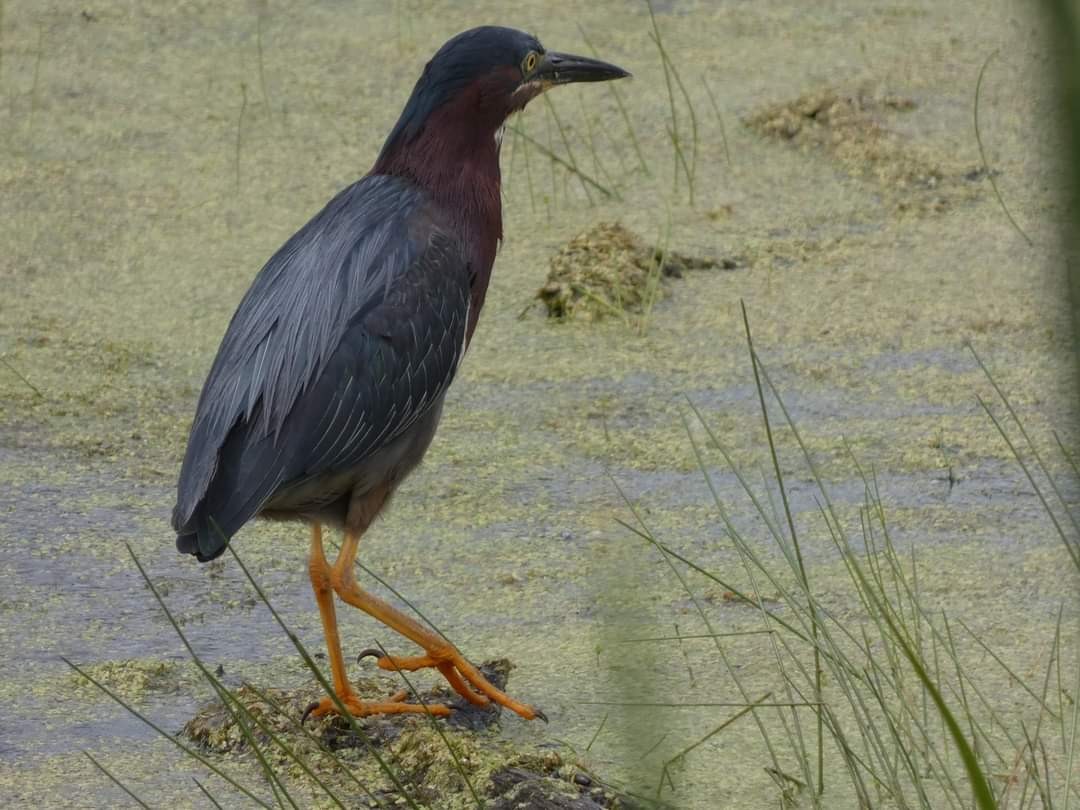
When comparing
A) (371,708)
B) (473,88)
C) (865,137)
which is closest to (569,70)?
(473,88)

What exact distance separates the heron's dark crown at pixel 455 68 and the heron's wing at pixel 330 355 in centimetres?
12

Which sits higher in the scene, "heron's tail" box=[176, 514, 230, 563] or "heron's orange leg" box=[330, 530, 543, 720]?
"heron's tail" box=[176, 514, 230, 563]

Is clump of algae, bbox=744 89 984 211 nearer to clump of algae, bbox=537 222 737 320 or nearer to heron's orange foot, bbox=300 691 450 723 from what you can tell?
clump of algae, bbox=537 222 737 320

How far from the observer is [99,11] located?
580cm

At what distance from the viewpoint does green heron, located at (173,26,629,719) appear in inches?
96.9

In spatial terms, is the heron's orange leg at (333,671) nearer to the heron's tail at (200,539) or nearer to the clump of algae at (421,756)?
the clump of algae at (421,756)

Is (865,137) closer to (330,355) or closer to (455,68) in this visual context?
(455,68)

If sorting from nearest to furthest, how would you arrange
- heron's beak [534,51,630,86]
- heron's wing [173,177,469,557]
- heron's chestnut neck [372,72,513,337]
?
1. heron's wing [173,177,469,557]
2. heron's chestnut neck [372,72,513,337]
3. heron's beak [534,51,630,86]

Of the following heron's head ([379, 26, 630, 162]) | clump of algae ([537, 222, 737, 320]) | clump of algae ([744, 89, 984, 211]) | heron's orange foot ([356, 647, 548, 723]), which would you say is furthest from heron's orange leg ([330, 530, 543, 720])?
clump of algae ([744, 89, 984, 211])

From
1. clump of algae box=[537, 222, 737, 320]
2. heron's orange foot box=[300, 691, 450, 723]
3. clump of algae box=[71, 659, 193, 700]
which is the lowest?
clump of algae box=[71, 659, 193, 700]

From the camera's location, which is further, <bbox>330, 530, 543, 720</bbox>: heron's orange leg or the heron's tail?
<bbox>330, 530, 543, 720</bbox>: heron's orange leg

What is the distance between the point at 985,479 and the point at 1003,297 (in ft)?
3.05

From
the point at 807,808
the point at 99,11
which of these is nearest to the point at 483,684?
the point at 807,808

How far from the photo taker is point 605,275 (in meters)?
4.02
